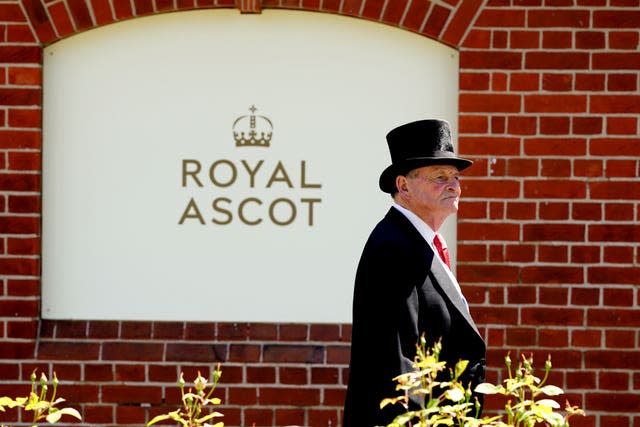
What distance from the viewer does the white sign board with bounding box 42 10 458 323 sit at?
5629mm

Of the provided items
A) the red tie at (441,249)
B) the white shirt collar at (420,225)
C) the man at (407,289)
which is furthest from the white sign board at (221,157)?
the white shirt collar at (420,225)

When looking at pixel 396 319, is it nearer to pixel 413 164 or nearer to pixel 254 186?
pixel 413 164

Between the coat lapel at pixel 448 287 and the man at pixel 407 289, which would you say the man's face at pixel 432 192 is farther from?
the coat lapel at pixel 448 287

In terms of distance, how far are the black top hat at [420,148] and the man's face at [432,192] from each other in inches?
1.5

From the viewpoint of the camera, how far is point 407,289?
3.54 m

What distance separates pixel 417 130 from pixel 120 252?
2335mm

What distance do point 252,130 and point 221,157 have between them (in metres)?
0.20

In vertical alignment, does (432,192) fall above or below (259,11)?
below

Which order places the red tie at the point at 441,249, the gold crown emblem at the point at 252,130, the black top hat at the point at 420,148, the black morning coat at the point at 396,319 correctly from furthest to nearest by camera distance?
1. the gold crown emblem at the point at 252,130
2. the red tie at the point at 441,249
3. the black top hat at the point at 420,148
4. the black morning coat at the point at 396,319

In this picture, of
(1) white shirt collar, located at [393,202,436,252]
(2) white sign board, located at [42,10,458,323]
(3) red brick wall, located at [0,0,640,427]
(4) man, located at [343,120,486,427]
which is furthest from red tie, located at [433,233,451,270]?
(2) white sign board, located at [42,10,458,323]

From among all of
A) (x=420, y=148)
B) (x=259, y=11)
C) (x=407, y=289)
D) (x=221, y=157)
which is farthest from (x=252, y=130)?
(x=407, y=289)

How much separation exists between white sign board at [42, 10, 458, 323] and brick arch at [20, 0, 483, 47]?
114 mm

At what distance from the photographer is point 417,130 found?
3816 millimetres

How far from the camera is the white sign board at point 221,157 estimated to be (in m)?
5.63
